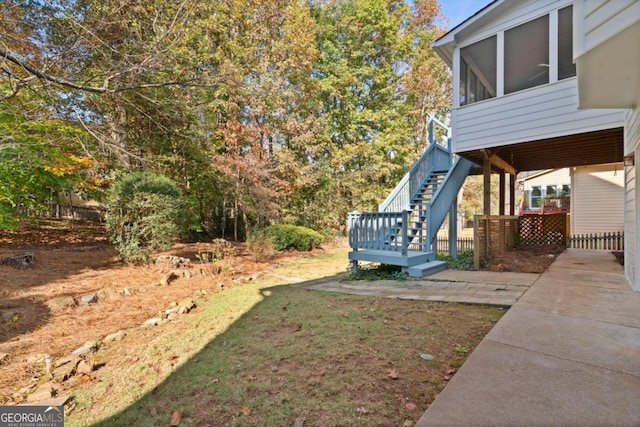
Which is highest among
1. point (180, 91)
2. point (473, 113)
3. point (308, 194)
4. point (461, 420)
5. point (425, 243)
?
point (180, 91)

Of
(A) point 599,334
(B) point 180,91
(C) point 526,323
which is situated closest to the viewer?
(A) point 599,334

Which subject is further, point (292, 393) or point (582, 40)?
point (582, 40)

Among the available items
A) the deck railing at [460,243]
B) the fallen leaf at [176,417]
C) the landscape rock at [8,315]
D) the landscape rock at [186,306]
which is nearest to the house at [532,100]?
the deck railing at [460,243]

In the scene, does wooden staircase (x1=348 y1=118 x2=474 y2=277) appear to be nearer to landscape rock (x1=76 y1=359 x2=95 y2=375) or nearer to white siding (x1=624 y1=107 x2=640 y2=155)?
white siding (x1=624 y1=107 x2=640 y2=155)

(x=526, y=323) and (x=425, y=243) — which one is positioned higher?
(x=425, y=243)

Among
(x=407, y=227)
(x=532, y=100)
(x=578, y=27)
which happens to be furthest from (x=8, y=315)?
(x=532, y=100)

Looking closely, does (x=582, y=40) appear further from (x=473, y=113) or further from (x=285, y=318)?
(x=473, y=113)

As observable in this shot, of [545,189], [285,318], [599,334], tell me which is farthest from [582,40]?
[545,189]

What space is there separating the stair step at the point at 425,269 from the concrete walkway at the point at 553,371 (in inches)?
95.5

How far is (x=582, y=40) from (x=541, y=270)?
4.98 metres

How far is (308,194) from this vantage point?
15195mm

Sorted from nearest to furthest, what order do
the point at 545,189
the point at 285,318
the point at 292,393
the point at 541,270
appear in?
the point at 292,393
the point at 285,318
the point at 541,270
the point at 545,189

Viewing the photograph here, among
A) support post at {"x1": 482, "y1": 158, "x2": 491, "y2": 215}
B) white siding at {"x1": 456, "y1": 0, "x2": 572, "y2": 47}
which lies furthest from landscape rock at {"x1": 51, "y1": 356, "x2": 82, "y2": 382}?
white siding at {"x1": 456, "y1": 0, "x2": 572, "y2": 47}

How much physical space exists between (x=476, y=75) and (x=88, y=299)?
9.02 meters
